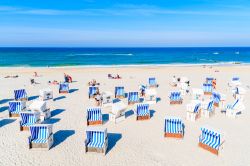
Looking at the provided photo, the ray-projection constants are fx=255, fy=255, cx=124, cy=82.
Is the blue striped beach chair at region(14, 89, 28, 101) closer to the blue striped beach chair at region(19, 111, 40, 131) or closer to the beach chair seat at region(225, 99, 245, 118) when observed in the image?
the blue striped beach chair at region(19, 111, 40, 131)

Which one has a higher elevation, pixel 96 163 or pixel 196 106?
pixel 196 106

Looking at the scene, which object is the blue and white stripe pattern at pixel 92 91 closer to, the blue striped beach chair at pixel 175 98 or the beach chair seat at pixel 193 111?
the blue striped beach chair at pixel 175 98

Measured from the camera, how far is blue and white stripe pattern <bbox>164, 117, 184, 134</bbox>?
11.6 m

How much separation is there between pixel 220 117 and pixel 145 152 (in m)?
6.40

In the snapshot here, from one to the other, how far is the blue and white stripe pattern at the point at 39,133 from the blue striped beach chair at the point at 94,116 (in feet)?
9.77

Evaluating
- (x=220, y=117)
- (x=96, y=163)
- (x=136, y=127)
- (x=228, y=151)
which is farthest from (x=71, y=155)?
(x=220, y=117)

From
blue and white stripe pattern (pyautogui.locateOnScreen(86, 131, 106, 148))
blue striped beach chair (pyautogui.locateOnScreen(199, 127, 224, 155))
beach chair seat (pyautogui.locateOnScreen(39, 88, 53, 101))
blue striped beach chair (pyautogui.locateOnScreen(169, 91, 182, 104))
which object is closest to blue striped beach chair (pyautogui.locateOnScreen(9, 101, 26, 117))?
beach chair seat (pyautogui.locateOnScreen(39, 88, 53, 101))

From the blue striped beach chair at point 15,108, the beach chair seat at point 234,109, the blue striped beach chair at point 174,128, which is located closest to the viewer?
the blue striped beach chair at point 174,128

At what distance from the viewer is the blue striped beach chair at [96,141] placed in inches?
398

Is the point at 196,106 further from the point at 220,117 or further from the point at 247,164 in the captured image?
the point at 247,164

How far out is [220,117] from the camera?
48.0 ft

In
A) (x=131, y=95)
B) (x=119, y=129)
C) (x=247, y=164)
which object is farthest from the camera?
(x=131, y=95)

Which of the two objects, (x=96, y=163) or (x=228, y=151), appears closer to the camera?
(x=96, y=163)

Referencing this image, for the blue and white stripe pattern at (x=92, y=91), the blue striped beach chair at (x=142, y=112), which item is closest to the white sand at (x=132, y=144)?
the blue striped beach chair at (x=142, y=112)
